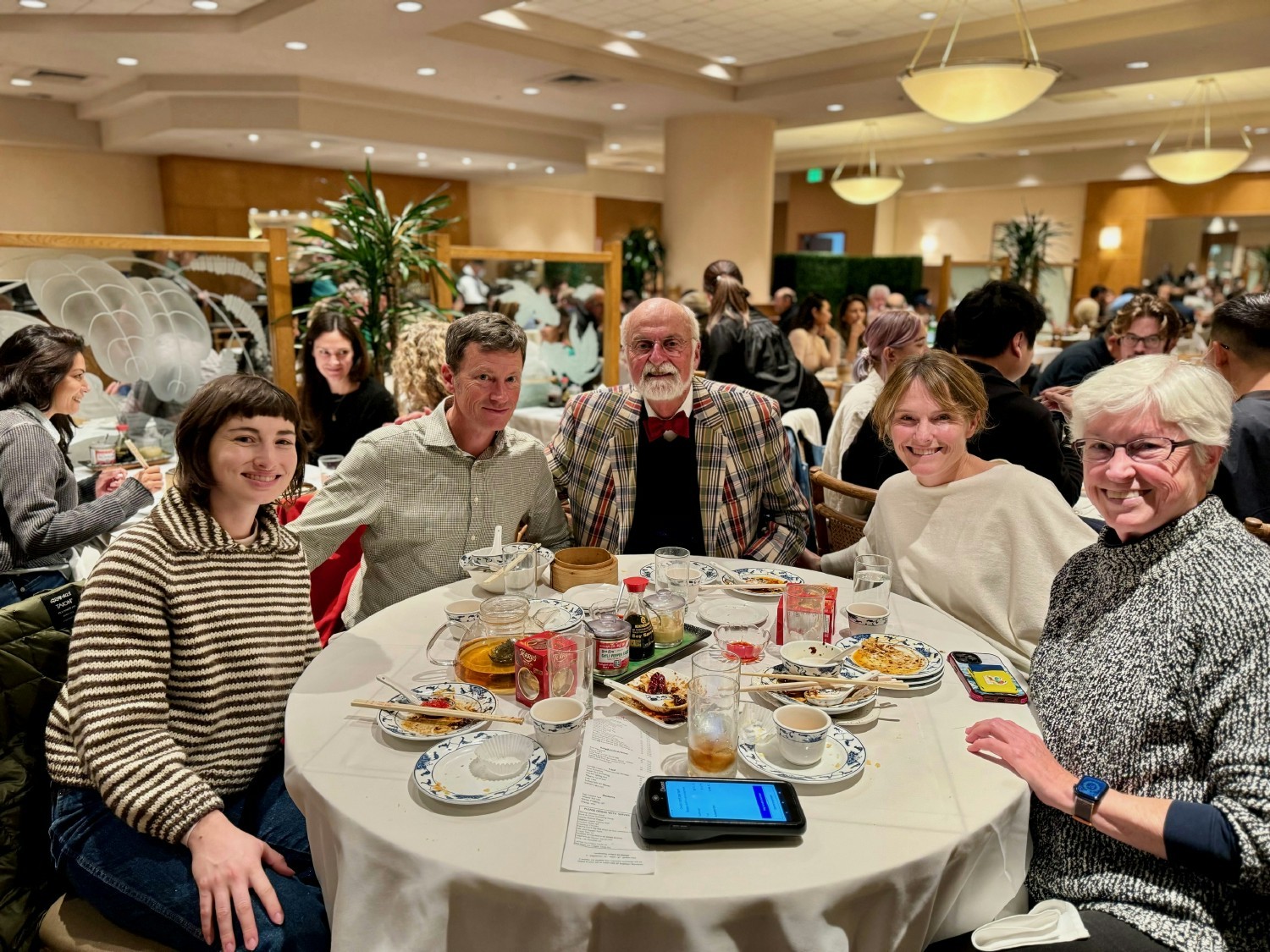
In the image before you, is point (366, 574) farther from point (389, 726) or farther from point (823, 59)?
point (823, 59)

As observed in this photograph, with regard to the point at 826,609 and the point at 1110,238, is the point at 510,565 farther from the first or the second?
the point at 1110,238

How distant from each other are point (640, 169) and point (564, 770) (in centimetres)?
1763

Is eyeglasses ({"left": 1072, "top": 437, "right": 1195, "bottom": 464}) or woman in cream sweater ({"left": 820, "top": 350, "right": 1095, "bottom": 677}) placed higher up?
eyeglasses ({"left": 1072, "top": 437, "right": 1195, "bottom": 464})

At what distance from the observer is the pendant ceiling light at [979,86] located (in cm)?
483

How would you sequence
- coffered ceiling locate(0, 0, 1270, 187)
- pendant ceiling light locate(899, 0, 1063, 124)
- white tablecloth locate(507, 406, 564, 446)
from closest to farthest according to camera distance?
pendant ceiling light locate(899, 0, 1063, 124) → white tablecloth locate(507, 406, 564, 446) → coffered ceiling locate(0, 0, 1270, 187)

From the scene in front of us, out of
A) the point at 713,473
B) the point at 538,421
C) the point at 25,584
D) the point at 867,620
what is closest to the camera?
the point at 867,620

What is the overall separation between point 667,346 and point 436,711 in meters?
1.58

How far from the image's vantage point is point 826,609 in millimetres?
1819

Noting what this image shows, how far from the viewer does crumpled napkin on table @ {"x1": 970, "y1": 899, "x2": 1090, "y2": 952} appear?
1243 mm

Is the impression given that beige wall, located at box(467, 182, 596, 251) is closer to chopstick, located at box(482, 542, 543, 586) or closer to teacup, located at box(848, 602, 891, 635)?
chopstick, located at box(482, 542, 543, 586)

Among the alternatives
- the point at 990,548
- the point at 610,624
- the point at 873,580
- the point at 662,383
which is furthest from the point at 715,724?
the point at 662,383

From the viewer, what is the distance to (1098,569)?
1.46 metres

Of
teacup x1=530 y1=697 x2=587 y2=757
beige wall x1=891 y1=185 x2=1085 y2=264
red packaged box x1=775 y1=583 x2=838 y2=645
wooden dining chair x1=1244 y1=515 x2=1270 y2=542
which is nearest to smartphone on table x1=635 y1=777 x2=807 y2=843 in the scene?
teacup x1=530 y1=697 x2=587 y2=757

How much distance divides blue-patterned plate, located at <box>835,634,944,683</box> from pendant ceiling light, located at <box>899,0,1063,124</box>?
4220 mm
